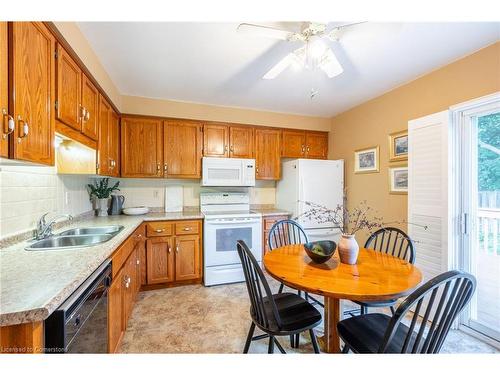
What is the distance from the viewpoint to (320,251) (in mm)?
1574

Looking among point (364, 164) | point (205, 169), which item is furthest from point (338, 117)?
point (205, 169)

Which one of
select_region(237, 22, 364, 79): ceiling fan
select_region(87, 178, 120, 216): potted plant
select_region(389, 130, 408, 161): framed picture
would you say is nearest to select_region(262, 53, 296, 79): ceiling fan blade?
select_region(237, 22, 364, 79): ceiling fan

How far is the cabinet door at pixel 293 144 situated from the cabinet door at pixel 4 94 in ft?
10.3

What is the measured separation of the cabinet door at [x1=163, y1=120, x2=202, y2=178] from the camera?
312 centimetres

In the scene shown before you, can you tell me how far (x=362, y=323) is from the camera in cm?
135

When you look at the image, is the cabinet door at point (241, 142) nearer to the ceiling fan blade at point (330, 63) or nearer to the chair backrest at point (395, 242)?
the ceiling fan blade at point (330, 63)

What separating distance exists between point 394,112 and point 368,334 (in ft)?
8.22

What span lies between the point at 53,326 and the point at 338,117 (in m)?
4.00

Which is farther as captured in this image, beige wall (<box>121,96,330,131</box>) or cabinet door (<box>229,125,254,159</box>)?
cabinet door (<box>229,125,254,159</box>)

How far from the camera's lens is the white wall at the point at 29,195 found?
54.6 inches

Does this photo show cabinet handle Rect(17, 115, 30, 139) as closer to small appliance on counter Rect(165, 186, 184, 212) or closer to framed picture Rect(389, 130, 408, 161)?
small appliance on counter Rect(165, 186, 184, 212)

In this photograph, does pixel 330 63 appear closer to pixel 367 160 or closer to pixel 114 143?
pixel 367 160

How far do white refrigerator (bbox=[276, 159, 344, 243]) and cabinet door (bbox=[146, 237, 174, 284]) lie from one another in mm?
1783

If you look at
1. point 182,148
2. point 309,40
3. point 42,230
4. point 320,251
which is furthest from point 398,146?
point 42,230
